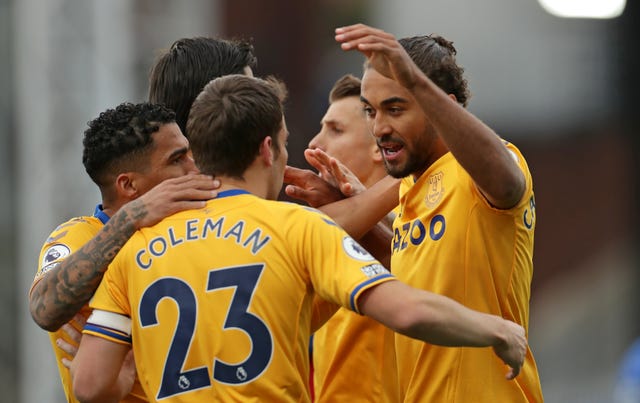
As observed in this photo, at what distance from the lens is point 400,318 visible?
4.28 metres

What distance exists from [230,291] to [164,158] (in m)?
0.94

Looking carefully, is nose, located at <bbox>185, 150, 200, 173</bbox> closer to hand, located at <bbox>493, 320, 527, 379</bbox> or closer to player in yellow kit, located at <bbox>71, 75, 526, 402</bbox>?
player in yellow kit, located at <bbox>71, 75, 526, 402</bbox>

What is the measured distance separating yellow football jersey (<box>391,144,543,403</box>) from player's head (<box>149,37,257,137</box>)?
115 centimetres

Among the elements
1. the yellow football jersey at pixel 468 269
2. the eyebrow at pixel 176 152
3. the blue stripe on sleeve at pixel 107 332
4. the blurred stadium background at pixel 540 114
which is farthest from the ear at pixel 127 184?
the blurred stadium background at pixel 540 114

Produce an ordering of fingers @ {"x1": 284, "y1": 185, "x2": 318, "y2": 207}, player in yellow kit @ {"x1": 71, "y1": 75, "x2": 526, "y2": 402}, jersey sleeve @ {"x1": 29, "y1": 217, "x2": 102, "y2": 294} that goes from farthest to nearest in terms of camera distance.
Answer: fingers @ {"x1": 284, "y1": 185, "x2": 318, "y2": 207} < jersey sleeve @ {"x1": 29, "y1": 217, "x2": 102, "y2": 294} < player in yellow kit @ {"x1": 71, "y1": 75, "x2": 526, "y2": 402}

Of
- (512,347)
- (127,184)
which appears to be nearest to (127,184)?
(127,184)

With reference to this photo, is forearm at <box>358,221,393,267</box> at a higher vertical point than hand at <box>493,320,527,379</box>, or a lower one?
lower

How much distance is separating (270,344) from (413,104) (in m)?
1.50

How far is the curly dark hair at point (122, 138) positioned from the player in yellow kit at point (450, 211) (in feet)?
3.17

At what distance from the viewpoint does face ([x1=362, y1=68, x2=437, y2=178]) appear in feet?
18.0

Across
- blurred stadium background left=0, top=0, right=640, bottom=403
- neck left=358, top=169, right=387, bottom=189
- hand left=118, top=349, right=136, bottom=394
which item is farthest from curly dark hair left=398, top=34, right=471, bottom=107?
blurred stadium background left=0, top=0, right=640, bottom=403

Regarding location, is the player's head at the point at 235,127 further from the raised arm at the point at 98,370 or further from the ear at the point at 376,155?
the ear at the point at 376,155

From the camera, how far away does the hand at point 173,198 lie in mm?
4672

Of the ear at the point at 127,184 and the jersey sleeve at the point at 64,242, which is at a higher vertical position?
the ear at the point at 127,184
